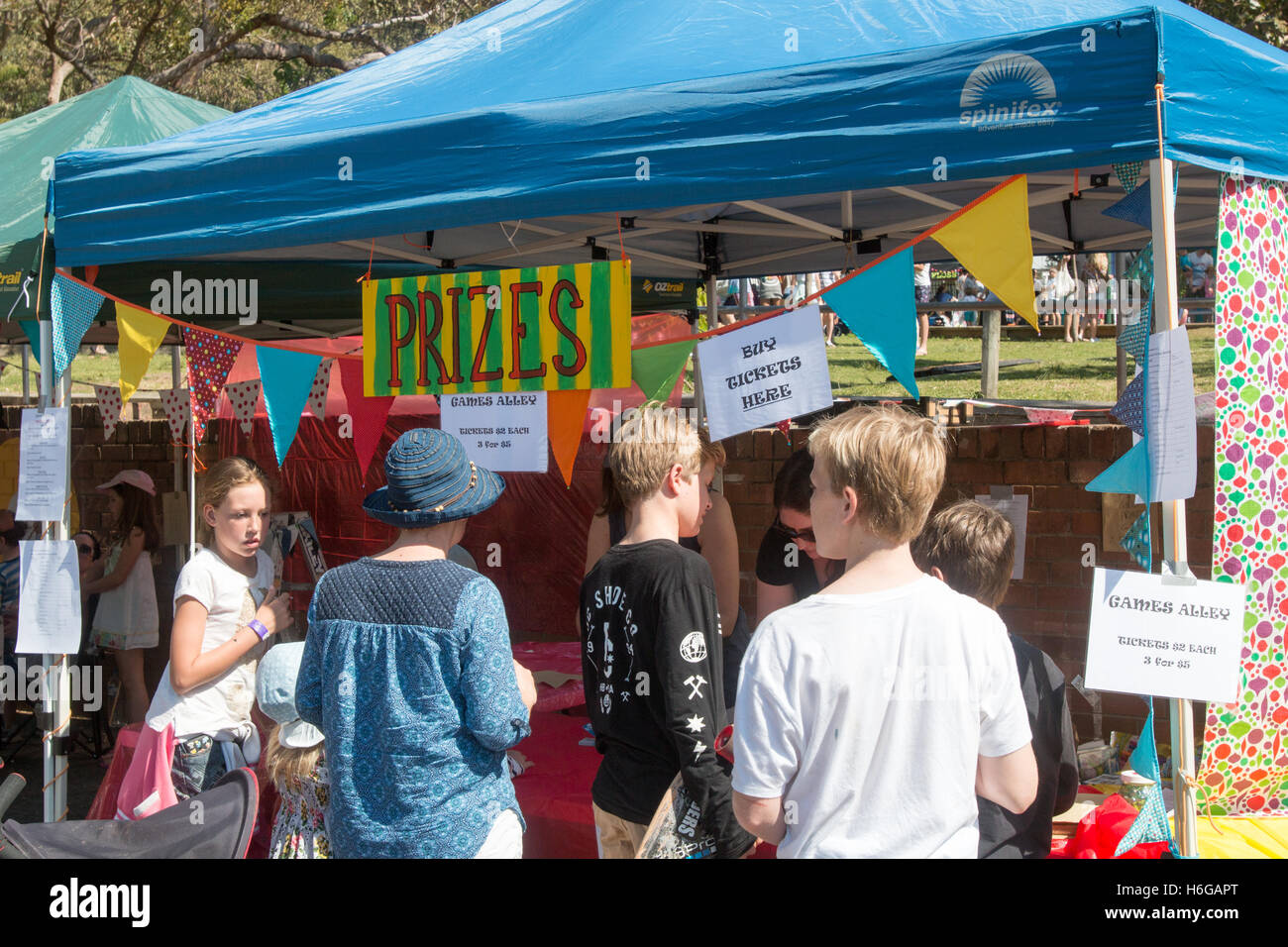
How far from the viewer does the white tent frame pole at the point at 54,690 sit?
3832 millimetres

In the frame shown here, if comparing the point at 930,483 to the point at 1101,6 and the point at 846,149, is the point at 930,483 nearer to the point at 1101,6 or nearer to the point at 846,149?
the point at 846,149

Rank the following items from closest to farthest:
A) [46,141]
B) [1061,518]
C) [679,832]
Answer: [679,832], [1061,518], [46,141]

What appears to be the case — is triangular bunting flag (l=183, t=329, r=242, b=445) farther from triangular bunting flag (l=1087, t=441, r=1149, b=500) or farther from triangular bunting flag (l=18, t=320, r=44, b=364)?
triangular bunting flag (l=1087, t=441, r=1149, b=500)

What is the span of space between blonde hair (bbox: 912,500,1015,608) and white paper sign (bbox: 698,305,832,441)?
63 cm

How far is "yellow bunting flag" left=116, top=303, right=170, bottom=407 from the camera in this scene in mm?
3975

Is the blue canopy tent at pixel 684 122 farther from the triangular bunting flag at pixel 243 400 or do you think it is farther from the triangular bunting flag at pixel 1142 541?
the triangular bunting flag at pixel 243 400

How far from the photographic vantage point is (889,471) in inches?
74.4

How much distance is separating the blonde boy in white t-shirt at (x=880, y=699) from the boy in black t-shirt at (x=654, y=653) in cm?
44

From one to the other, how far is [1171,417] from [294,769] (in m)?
2.20

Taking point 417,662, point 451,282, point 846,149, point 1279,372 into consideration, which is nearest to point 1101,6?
point 846,149

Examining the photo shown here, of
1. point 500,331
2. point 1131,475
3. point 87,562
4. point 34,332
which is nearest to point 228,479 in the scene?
point 500,331

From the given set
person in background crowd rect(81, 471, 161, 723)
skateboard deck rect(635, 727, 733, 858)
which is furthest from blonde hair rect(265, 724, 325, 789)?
person in background crowd rect(81, 471, 161, 723)

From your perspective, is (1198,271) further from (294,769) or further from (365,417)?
(294,769)
